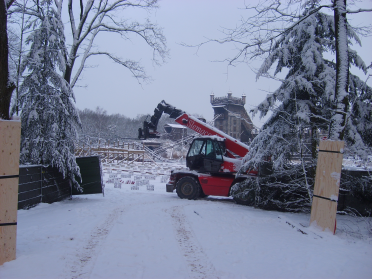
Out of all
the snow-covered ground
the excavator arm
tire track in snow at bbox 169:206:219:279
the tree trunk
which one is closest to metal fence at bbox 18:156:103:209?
the snow-covered ground

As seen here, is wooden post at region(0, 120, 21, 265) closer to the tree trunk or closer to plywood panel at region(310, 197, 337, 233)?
plywood panel at region(310, 197, 337, 233)

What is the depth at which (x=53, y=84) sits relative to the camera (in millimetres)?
10141

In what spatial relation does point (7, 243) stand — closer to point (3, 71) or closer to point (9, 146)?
point (9, 146)

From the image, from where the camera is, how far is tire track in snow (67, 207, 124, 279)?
13.3ft

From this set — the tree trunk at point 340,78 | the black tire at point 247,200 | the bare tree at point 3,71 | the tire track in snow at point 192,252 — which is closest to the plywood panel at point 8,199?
the bare tree at point 3,71

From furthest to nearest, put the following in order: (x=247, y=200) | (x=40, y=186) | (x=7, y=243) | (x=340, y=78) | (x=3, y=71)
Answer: (x=247, y=200) < (x=40, y=186) < (x=340, y=78) < (x=3, y=71) < (x=7, y=243)

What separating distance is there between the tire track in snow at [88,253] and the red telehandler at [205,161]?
532 centimetres

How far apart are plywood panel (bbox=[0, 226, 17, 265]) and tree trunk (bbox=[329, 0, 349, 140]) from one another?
6.74 m

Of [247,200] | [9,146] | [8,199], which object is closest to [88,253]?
[8,199]

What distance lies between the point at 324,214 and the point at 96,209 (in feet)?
20.4

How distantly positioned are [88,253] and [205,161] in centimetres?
769

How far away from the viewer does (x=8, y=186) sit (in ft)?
13.9

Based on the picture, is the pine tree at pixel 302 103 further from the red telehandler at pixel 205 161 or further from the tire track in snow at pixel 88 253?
the tire track in snow at pixel 88 253

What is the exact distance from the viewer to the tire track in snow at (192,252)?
4244 mm
